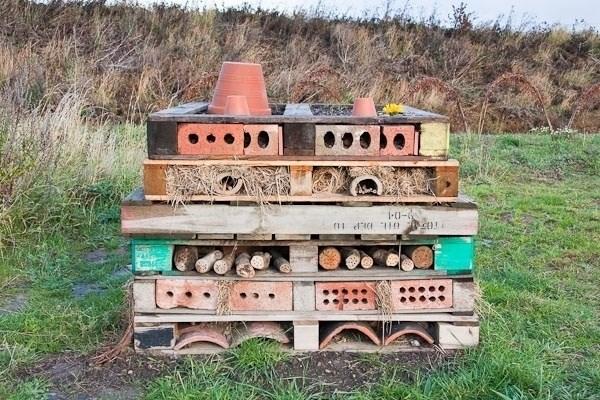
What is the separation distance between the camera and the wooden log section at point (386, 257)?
9.53ft

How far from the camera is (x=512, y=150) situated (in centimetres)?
895

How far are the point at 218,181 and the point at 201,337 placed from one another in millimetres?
696

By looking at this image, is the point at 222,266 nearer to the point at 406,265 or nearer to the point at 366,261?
the point at 366,261

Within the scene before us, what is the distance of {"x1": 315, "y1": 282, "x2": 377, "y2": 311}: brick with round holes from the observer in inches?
113

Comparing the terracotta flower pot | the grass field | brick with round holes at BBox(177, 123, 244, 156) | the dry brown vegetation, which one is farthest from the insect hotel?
the dry brown vegetation

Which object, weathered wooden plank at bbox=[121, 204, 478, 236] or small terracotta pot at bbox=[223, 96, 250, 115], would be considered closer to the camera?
weathered wooden plank at bbox=[121, 204, 478, 236]

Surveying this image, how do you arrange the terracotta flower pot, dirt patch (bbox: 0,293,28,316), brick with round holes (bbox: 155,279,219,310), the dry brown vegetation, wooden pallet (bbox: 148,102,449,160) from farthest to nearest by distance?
the dry brown vegetation
dirt patch (bbox: 0,293,28,316)
the terracotta flower pot
brick with round holes (bbox: 155,279,219,310)
wooden pallet (bbox: 148,102,449,160)

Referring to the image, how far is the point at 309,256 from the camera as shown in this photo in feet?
9.39

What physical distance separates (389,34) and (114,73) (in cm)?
799

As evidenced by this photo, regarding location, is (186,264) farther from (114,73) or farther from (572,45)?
(572,45)

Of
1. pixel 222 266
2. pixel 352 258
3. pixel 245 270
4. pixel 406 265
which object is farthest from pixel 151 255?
pixel 406 265

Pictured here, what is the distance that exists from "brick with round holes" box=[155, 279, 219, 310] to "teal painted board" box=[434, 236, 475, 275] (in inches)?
39.6

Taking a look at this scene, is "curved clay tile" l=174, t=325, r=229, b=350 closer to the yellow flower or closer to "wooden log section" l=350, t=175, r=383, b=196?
"wooden log section" l=350, t=175, r=383, b=196

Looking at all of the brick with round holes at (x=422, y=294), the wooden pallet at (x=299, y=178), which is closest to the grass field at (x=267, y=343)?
the brick with round holes at (x=422, y=294)
